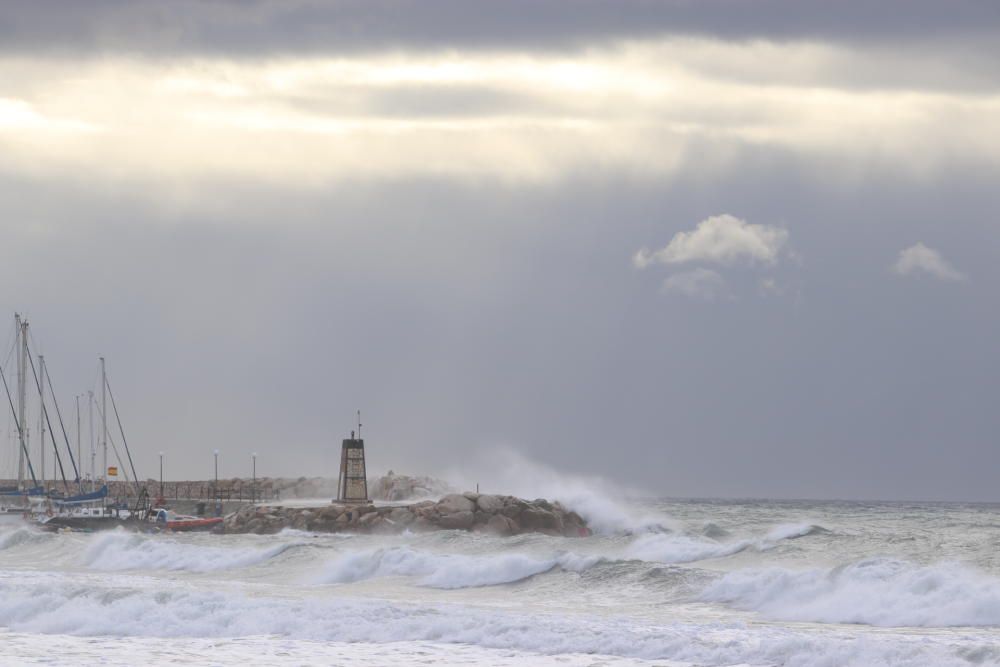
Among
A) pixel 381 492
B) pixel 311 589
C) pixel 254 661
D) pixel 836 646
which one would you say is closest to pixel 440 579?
pixel 311 589

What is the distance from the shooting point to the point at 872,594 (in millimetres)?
24781

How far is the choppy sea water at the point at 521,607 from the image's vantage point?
2016cm

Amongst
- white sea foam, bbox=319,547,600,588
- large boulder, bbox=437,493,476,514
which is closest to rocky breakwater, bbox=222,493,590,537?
large boulder, bbox=437,493,476,514

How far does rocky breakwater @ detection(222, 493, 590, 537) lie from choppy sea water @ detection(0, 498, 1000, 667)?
15.3m

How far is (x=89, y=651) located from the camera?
21.1m

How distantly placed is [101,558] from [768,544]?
759 inches

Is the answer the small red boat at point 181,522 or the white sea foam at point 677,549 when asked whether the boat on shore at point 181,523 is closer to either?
the small red boat at point 181,522

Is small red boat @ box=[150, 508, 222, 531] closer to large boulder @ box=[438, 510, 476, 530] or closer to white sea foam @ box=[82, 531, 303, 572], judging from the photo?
large boulder @ box=[438, 510, 476, 530]

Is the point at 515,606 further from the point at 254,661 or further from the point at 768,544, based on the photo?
the point at 768,544

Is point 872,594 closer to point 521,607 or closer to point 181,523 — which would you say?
point 521,607

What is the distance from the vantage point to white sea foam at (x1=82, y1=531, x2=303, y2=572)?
38.1 metres

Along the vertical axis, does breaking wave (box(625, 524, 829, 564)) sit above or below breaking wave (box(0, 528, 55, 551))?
below

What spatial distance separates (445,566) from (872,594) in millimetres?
11086

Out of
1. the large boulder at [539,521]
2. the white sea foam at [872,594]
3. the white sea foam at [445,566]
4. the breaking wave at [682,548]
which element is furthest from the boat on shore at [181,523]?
the white sea foam at [872,594]
